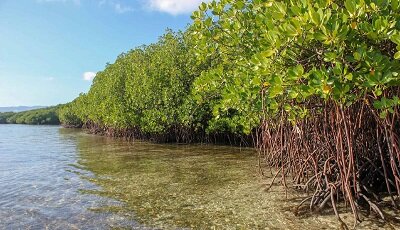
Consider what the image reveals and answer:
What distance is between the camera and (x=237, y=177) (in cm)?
793

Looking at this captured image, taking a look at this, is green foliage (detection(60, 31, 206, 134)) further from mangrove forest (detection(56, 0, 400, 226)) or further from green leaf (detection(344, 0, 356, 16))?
green leaf (detection(344, 0, 356, 16))

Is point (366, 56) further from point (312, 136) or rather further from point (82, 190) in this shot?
point (82, 190)

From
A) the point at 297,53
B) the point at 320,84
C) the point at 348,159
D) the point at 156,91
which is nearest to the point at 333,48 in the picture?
the point at 320,84

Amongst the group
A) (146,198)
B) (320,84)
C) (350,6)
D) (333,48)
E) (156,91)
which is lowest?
(146,198)

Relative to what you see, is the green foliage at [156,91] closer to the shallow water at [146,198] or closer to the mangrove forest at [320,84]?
the mangrove forest at [320,84]

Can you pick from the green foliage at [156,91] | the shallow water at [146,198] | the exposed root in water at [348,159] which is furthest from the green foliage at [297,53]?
the green foliage at [156,91]

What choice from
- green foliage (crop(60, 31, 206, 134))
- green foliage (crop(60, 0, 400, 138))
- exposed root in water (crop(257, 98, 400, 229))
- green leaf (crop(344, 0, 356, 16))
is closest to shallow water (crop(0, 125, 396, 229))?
exposed root in water (crop(257, 98, 400, 229))

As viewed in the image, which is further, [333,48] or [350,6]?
[333,48]

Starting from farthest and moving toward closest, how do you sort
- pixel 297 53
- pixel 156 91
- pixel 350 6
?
1. pixel 156 91
2. pixel 297 53
3. pixel 350 6

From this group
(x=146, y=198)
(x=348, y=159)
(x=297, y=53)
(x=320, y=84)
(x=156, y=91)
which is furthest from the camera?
(x=156, y=91)

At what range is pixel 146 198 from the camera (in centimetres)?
624

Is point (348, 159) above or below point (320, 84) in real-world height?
below

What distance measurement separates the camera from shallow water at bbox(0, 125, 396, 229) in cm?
485

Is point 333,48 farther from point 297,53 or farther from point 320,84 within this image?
point 297,53
